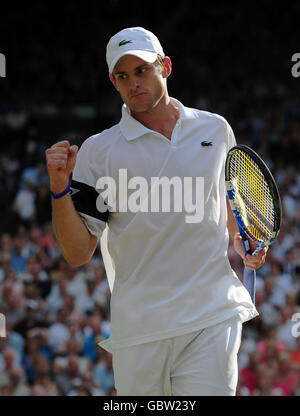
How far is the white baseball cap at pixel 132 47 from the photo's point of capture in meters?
3.65

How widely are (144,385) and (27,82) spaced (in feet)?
44.1

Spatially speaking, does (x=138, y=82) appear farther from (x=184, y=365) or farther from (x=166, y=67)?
(x=184, y=365)

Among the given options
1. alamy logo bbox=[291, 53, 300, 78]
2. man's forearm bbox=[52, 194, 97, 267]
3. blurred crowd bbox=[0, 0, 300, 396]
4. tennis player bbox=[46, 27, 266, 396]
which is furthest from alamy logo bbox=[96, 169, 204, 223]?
alamy logo bbox=[291, 53, 300, 78]

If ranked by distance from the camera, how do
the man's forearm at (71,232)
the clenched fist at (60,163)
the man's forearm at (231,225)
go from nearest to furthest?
the clenched fist at (60,163), the man's forearm at (71,232), the man's forearm at (231,225)

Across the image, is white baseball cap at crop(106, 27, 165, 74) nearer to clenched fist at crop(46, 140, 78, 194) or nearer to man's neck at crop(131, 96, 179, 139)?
man's neck at crop(131, 96, 179, 139)

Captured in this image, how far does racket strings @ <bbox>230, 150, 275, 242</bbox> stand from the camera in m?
3.93

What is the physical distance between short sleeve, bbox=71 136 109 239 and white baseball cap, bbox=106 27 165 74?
0.39m

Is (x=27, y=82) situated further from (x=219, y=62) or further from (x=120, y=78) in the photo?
(x=120, y=78)

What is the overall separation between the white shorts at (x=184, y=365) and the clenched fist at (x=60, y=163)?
72cm

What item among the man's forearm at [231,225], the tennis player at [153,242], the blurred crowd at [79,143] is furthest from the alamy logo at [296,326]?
the tennis player at [153,242]

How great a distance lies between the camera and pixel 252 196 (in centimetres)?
411

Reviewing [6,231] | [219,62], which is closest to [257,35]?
[219,62]

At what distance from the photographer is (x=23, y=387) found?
28.7 ft

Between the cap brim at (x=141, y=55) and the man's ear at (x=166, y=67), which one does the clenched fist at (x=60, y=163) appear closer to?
the cap brim at (x=141, y=55)
